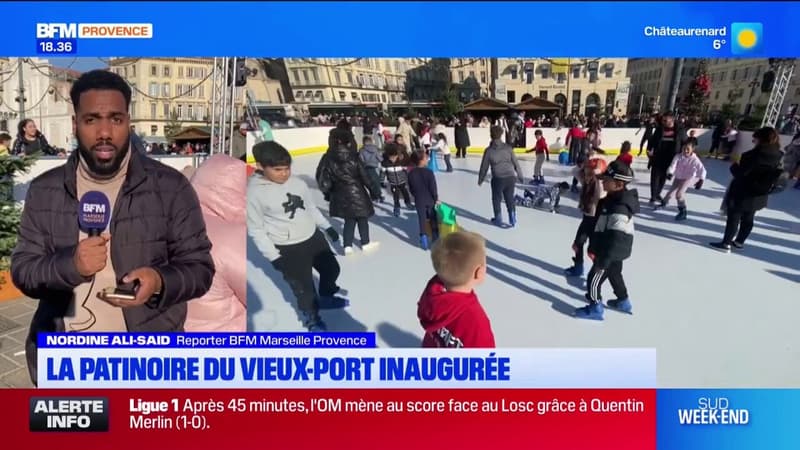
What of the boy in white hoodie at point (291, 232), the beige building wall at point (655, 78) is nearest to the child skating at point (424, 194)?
the boy in white hoodie at point (291, 232)

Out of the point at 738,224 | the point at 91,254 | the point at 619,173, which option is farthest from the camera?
the point at 738,224

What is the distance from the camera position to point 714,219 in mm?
2164

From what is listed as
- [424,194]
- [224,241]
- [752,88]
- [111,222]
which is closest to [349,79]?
[424,194]

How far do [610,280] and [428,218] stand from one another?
88cm

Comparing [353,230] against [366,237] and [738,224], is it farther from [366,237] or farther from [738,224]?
[738,224]

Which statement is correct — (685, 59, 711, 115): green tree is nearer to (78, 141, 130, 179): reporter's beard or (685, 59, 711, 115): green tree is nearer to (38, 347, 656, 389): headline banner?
(38, 347, 656, 389): headline banner

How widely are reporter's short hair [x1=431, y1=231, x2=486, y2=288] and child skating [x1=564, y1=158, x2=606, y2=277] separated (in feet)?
2.25

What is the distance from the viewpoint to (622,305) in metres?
1.87

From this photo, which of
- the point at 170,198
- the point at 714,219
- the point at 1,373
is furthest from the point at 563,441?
the point at 1,373

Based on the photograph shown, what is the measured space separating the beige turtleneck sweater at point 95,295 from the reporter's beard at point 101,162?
0.04 ft

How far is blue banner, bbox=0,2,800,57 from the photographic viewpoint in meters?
1.56

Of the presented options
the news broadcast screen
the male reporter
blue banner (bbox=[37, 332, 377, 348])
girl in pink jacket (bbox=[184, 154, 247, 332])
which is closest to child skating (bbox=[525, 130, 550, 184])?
the news broadcast screen
